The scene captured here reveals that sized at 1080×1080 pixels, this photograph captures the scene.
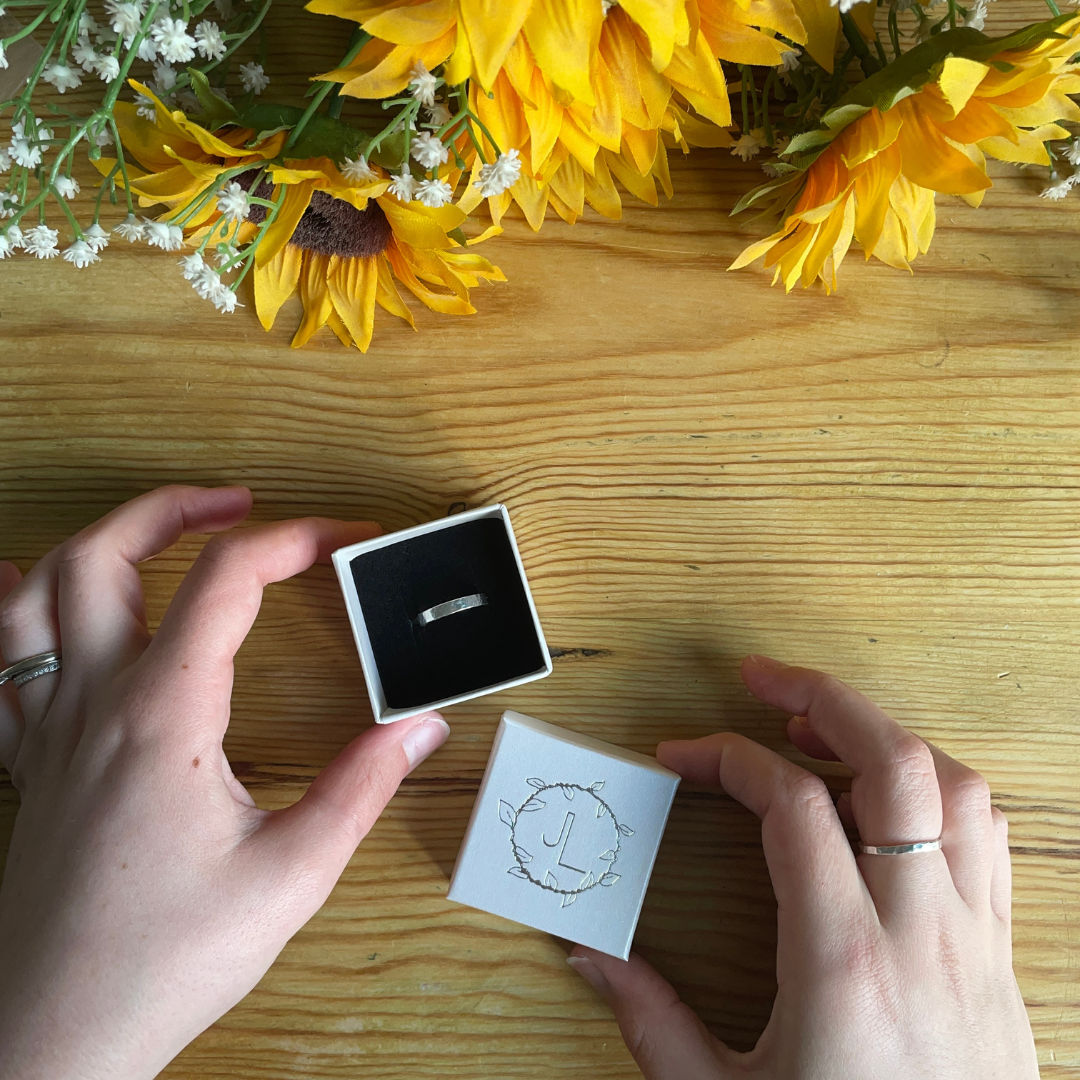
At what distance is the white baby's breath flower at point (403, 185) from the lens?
486 mm

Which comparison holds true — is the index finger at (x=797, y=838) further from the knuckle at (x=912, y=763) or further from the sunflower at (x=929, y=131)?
the sunflower at (x=929, y=131)

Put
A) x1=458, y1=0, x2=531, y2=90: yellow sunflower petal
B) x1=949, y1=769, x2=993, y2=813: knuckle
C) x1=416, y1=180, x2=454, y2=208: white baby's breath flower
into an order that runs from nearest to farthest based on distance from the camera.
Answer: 1. x1=458, y1=0, x2=531, y2=90: yellow sunflower petal
2. x1=416, y1=180, x2=454, y2=208: white baby's breath flower
3. x1=949, y1=769, x2=993, y2=813: knuckle

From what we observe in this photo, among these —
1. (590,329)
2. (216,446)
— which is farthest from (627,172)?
(216,446)

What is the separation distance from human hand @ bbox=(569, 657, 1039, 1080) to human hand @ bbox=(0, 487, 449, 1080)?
28 cm

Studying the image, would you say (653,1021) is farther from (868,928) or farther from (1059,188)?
(1059,188)

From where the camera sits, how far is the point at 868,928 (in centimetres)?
55

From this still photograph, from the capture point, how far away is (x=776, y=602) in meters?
0.67

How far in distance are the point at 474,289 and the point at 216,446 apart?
250 millimetres

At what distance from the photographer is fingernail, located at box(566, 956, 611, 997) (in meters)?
0.64

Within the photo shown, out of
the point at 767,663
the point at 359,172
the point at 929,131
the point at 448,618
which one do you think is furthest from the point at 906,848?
the point at 359,172

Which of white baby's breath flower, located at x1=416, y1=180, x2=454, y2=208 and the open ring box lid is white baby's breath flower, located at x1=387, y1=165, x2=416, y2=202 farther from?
the open ring box lid

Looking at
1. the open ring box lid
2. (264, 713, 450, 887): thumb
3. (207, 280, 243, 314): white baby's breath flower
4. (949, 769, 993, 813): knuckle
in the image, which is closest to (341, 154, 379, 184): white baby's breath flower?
(207, 280, 243, 314): white baby's breath flower

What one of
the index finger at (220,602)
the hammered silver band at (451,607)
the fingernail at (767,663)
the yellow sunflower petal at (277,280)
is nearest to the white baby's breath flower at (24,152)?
Answer: the yellow sunflower petal at (277,280)

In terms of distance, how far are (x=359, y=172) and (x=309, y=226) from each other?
120 mm
